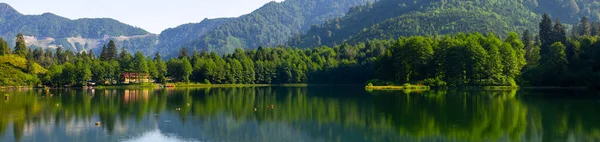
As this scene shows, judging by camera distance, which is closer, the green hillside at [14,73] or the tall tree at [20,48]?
the green hillside at [14,73]

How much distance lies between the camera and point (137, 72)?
541ft

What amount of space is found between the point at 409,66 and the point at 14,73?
101619 millimetres

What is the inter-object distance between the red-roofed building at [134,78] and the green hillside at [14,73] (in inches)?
994

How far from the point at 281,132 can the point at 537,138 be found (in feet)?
55.6

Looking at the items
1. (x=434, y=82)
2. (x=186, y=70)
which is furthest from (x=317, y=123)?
(x=186, y=70)

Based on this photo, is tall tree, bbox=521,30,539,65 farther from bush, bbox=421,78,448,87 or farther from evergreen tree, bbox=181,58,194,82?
evergreen tree, bbox=181,58,194,82

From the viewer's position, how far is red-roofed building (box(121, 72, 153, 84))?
16545cm

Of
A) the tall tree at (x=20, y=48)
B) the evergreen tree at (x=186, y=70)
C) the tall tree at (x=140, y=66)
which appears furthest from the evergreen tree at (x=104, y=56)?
the evergreen tree at (x=186, y=70)

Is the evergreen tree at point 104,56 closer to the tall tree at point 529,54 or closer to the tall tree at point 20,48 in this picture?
the tall tree at point 20,48

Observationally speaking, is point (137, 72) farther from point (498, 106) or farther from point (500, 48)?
point (498, 106)

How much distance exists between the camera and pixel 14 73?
473 ft

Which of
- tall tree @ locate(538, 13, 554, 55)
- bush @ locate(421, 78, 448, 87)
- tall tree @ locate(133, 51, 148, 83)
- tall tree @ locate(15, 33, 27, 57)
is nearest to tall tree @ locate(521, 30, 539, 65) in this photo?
tall tree @ locate(538, 13, 554, 55)

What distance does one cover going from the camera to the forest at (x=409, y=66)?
106500 mm

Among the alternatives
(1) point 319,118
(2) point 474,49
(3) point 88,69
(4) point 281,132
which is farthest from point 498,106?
(3) point 88,69
